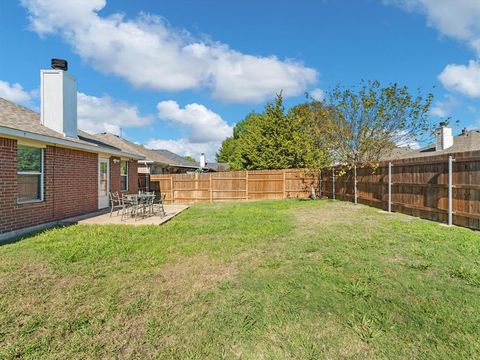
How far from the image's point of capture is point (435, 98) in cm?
1195

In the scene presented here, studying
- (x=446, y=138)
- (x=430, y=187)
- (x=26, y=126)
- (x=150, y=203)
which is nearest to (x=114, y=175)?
(x=150, y=203)

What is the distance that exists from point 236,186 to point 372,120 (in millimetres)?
8899

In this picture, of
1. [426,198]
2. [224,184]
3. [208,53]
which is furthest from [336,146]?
[208,53]

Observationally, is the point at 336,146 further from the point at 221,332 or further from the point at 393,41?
the point at 221,332

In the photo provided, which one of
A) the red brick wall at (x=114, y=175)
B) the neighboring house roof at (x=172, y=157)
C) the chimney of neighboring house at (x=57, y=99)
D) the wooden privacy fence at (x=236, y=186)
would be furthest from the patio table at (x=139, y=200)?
the neighboring house roof at (x=172, y=157)

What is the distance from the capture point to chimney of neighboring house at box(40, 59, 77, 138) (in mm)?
9781

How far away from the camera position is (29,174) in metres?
7.57

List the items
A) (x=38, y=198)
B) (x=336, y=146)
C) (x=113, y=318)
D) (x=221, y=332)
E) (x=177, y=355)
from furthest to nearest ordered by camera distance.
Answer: (x=336, y=146) → (x=38, y=198) → (x=113, y=318) → (x=221, y=332) → (x=177, y=355)

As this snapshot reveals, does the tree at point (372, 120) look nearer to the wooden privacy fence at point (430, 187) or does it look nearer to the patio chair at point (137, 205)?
the wooden privacy fence at point (430, 187)

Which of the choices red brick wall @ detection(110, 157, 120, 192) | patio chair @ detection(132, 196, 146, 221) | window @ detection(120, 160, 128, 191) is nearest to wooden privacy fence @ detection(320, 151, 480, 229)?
patio chair @ detection(132, 196, 146, 221)

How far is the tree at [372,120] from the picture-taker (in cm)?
1242

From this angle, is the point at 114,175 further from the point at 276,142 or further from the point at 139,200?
the point at 276,142

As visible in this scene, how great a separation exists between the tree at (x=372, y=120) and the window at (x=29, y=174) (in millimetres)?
11861

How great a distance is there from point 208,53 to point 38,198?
12910 millimetres
